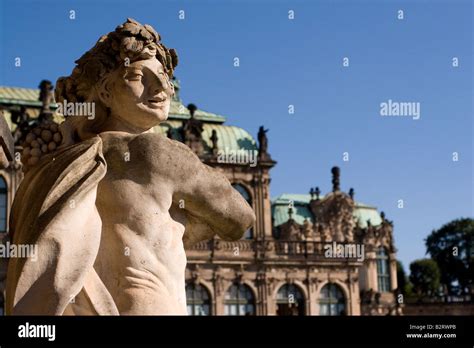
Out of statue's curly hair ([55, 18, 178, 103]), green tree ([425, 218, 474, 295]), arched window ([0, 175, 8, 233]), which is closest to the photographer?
statue's curly hair ([55, 18, 178, 103])

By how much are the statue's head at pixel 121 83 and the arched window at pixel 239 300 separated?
3479cm

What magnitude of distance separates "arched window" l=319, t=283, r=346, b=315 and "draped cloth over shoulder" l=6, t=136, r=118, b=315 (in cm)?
3805

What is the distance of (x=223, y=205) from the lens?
4246mm

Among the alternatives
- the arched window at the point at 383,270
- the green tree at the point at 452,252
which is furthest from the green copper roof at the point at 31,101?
the green tree at the point at 452,252

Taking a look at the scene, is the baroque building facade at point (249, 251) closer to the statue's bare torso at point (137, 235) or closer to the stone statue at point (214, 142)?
the stone statue at point (214, 142)

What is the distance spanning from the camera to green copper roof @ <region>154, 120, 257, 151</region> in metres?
42.7

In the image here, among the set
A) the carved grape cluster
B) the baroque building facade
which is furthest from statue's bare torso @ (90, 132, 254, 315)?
the baroque building facade

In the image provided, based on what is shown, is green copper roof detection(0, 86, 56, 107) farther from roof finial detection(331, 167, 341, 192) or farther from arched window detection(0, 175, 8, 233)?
roof finial detection(331, 167, 341, 192)

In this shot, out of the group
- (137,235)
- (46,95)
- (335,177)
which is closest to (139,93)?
(137,235)

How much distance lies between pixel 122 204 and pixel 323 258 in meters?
38.2

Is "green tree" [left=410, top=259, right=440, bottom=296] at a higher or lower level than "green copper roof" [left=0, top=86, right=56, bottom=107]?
lower

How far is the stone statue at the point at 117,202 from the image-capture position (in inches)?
141
